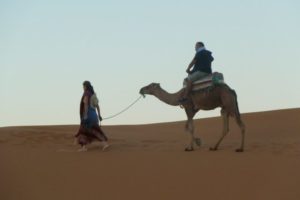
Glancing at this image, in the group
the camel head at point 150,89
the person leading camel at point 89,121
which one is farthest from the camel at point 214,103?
the person leading camel at point 89,121

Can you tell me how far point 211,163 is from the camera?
36.7 ft

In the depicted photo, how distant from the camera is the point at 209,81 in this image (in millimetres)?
13617

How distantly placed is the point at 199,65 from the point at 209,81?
1.74ft

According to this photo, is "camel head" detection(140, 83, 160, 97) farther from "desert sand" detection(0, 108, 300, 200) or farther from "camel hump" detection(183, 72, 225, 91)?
"desert sand" detection(0, 108, 300, 200)

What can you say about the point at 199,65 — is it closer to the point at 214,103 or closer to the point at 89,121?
the point at 214,103

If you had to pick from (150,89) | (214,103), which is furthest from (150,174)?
(150,89)

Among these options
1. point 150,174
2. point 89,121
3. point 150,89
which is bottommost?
point 150,174

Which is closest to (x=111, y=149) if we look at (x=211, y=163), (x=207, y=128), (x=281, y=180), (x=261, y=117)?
A: (x=211, y=163)

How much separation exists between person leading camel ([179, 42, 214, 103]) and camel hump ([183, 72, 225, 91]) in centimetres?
10

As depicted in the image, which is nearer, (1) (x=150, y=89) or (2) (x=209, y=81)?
(2) (x=209, y=81)

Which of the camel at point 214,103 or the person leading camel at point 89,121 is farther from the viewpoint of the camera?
the person leading camel at point 89,121

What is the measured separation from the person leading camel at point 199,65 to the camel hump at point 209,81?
4.1 inches

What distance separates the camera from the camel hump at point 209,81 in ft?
44.3

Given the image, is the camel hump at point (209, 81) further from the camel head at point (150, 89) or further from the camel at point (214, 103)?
the camel head at point (150, 89)
